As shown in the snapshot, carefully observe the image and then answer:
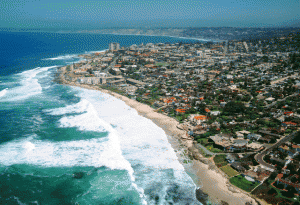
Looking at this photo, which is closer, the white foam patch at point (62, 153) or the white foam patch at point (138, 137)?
the white foam patch at point (62, 153)

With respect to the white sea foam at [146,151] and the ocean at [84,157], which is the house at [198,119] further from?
the ocean at [84,157]

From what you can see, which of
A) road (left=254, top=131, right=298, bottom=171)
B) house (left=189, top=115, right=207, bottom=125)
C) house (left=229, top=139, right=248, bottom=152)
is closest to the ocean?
house (left=189, top=115, right=207, bottom=125)

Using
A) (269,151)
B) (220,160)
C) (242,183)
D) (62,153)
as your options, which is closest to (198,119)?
(220,160)

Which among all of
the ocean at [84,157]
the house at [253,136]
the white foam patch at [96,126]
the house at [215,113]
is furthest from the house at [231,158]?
the house at [215,113]

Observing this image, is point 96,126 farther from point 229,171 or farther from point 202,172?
point 229,171

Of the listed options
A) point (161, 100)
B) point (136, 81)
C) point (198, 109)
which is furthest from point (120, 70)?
point (198, 109)

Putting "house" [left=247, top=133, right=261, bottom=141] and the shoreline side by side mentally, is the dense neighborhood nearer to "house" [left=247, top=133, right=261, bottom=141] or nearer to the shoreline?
"house" [left=247, top=133, right=261, bottom=141]
